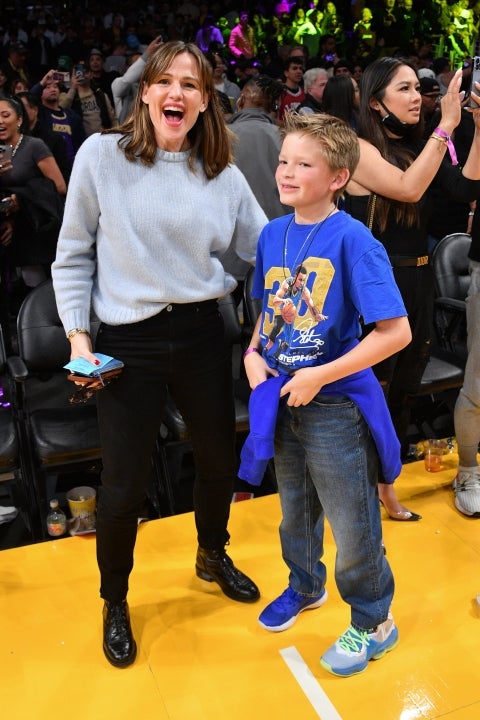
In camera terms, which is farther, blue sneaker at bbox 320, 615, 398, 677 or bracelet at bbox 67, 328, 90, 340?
blue sneaker at bbox 320, 615, 398, 677

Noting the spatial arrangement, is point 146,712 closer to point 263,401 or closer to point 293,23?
point 263,401

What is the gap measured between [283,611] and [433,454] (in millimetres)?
1340

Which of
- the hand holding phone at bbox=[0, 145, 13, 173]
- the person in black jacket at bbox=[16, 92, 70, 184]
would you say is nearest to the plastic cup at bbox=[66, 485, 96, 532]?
the hand holding phone at bbox=[0, 145, 13, 173]

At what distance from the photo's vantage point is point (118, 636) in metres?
2.41

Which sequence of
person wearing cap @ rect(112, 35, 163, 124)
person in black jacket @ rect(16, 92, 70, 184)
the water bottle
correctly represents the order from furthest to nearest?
person in black jacket @ rect(16, 92, 70, 184) < person wearing cap @ rect(112, 35, 163, 124) < the water bottle

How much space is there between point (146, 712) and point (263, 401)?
0.96 metres

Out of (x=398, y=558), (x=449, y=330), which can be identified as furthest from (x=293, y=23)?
(x=398, y=558)

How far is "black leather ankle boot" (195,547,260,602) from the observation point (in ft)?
8.81

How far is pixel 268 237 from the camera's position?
218 centimetres

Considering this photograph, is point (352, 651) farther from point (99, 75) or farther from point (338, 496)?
point (99, 75)

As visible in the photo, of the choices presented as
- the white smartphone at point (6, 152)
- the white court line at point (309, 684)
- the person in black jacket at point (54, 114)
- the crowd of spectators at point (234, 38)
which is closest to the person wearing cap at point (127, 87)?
the person in black jacket at point (54, 114)

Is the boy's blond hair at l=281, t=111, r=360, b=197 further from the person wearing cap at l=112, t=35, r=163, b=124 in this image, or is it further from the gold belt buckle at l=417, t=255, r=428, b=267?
the person wearing cap at l=112, t=35, r=163, b=124

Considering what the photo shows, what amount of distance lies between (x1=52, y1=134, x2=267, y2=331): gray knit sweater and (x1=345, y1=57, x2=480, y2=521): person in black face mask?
64cm

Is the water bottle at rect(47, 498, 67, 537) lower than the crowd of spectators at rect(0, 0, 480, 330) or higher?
lower
